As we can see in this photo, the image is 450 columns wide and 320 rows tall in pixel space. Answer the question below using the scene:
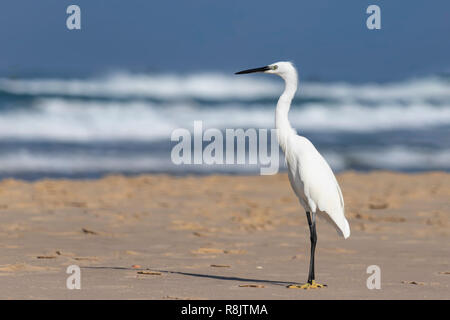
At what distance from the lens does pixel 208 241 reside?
8453 mm

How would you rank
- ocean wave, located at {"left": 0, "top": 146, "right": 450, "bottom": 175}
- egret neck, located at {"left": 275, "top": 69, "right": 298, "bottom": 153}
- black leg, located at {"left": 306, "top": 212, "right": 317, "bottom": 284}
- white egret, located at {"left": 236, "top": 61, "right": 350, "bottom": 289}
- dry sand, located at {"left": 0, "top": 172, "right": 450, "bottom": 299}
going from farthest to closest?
ocean wave, located at {"left": 0, "top": 146, "right": 450, "bottom": 175} < egret neck, located at {"left": 275, "top": 69, "right": 298, "bottom": 153} < white egret, located at {"left": 236, "top": 61, "right": 350, "bottom": 289} < black leg, located at {"left": 306, "top": 212, "right": 317, "bottom": 284} < dry sand, located at {"left": 0, "top": 172, "right": 450, "bottom": 299}

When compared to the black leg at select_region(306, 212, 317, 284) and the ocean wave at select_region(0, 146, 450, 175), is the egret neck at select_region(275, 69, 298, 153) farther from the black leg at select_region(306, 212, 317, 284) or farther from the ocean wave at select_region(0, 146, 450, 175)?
the ocean wave at select_region(0, 146, 450, 175)

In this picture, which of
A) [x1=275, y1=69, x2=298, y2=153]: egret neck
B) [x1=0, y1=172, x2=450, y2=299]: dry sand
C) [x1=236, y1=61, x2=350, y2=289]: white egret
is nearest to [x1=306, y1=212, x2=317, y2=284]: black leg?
[x1=236, y1=61, x2=350, y2=289]: white egret

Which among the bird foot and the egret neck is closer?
the bird foot

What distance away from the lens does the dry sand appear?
5.70m

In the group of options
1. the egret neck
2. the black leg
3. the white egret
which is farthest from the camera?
the egret neck

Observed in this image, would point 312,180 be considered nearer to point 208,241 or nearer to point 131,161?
point 208,241

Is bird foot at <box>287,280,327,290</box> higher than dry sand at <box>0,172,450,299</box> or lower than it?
lower

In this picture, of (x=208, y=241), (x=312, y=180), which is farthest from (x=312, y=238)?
(x=208, y=241)

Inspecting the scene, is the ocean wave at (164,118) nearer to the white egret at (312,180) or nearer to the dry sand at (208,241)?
the dry sand at (208,241)

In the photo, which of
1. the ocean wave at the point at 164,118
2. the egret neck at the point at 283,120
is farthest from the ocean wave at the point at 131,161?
the egret neck at the point at 283,120

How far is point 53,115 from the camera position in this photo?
19844 mm

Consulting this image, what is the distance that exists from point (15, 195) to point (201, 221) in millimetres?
3361

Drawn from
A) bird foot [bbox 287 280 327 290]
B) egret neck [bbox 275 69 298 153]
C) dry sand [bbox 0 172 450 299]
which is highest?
egret neck [bbox 275 69 298 153]
